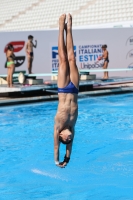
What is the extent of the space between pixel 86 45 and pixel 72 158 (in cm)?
1170

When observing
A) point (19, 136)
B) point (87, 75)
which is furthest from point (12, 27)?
point (19, 136)

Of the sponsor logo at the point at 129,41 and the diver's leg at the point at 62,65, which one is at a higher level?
the sponsor logo at the point at 129,41

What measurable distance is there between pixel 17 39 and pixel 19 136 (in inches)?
337

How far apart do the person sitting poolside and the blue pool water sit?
1.13 metres

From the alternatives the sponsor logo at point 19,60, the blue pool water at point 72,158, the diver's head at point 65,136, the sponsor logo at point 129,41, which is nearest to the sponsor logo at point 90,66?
the sponsor logo at point 129,41

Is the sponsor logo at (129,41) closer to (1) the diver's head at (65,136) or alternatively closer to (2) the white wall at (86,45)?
(2) the white wall at (86,45)

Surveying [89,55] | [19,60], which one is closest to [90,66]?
[89,55]

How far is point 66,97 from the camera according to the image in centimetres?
544

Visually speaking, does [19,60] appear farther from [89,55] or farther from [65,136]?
[65,136]

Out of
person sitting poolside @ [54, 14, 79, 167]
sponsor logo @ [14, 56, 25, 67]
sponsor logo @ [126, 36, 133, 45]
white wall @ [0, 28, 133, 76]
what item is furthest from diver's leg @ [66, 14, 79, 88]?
sponsor logo @ [126, 36, 133, 45]

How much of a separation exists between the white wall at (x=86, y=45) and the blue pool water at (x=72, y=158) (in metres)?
5.28

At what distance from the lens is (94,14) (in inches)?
990

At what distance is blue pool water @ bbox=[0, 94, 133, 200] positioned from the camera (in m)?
6.23

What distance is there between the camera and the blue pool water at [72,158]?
623 cm
